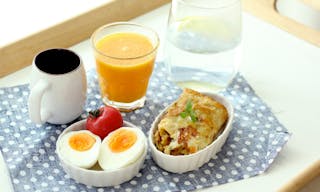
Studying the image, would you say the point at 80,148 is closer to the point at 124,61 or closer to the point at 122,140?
the point at 122,140

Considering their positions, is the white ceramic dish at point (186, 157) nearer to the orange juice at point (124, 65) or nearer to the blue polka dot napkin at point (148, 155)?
the blue polka dot napkin at point (148, 155)

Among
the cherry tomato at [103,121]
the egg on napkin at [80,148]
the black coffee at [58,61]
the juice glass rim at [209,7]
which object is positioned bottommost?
the egg on napkin at [80,148]

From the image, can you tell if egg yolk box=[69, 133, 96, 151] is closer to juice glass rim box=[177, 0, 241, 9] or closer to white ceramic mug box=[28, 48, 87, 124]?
white ceramic mug box=[28, 48, 87, 124]

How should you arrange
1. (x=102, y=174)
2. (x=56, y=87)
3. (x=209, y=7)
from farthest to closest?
1. (x=209, y=7)
2. (x=56, y=87)
3. (x=102, y=174)

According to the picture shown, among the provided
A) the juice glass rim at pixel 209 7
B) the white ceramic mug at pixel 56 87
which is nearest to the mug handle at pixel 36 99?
the white ceramic mug at pixel 56 87

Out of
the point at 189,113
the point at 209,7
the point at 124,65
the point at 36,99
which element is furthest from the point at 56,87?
the point at 209,7
